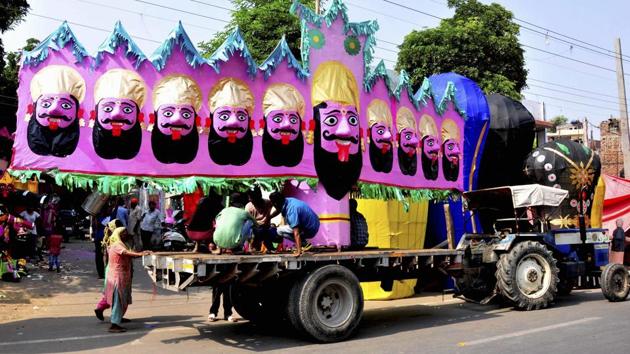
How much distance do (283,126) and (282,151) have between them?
0.46 meters

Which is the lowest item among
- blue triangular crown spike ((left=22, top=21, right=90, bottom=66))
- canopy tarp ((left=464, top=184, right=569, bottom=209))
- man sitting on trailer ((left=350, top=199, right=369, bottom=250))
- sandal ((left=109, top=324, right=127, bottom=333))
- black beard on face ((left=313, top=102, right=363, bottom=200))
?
sandal ((left=109, top=324, right=127, bottom=333))

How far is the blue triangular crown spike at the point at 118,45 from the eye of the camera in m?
9.23

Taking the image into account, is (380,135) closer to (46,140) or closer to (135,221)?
(135,221)

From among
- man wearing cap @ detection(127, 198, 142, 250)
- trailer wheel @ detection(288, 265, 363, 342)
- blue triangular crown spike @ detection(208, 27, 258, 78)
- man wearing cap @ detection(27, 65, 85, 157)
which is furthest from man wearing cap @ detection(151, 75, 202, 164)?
man wearing cap @ detection(127, 198, 142, 250)

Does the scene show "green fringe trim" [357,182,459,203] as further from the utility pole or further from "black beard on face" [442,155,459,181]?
the utility pole

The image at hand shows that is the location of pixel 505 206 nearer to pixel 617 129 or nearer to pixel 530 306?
pixel 530 306

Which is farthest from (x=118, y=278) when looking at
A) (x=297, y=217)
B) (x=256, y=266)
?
(x=297, y=217)

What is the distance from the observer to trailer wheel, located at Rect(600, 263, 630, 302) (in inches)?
440

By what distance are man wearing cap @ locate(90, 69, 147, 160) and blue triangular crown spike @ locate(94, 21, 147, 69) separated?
0.80ft

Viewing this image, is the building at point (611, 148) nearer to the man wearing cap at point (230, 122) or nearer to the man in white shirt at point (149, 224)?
the man in white shirt at point (149, 224)

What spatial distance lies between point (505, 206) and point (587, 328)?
4108mm

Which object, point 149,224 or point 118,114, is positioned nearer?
point 118,114

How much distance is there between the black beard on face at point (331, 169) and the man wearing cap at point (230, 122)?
130 centimetres

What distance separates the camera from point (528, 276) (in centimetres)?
1053
